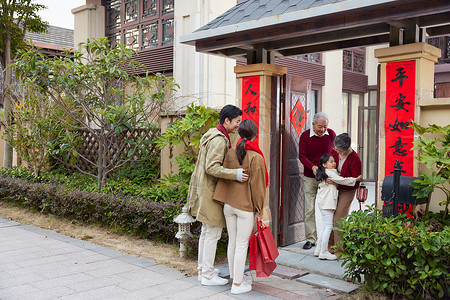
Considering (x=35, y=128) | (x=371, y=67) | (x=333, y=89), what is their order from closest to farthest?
(x=35, y=128) < (x=333, y=89) < (x=371, y=67)

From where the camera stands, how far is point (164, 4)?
12633 millimetres

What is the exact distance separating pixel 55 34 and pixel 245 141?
74.8 ft

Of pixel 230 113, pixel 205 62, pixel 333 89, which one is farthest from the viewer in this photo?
pixel 333 89

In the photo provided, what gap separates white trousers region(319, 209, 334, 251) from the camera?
5824mm

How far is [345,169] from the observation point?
19.2ft

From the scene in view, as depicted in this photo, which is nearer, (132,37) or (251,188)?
(251,188)

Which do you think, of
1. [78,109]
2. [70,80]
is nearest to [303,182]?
[70,80]

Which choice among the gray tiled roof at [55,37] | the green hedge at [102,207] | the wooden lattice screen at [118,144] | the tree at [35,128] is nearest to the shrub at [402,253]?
the green hedge at [102,207]

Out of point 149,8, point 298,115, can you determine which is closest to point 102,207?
point 298,115

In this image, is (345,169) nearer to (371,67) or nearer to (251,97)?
(251,97)

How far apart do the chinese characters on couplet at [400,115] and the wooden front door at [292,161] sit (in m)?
1.83

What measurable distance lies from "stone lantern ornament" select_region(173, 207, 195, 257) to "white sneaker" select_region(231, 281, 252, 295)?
4.28 feet

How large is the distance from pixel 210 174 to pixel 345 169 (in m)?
1.99

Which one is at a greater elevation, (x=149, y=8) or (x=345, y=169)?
(x=149, y=8)
